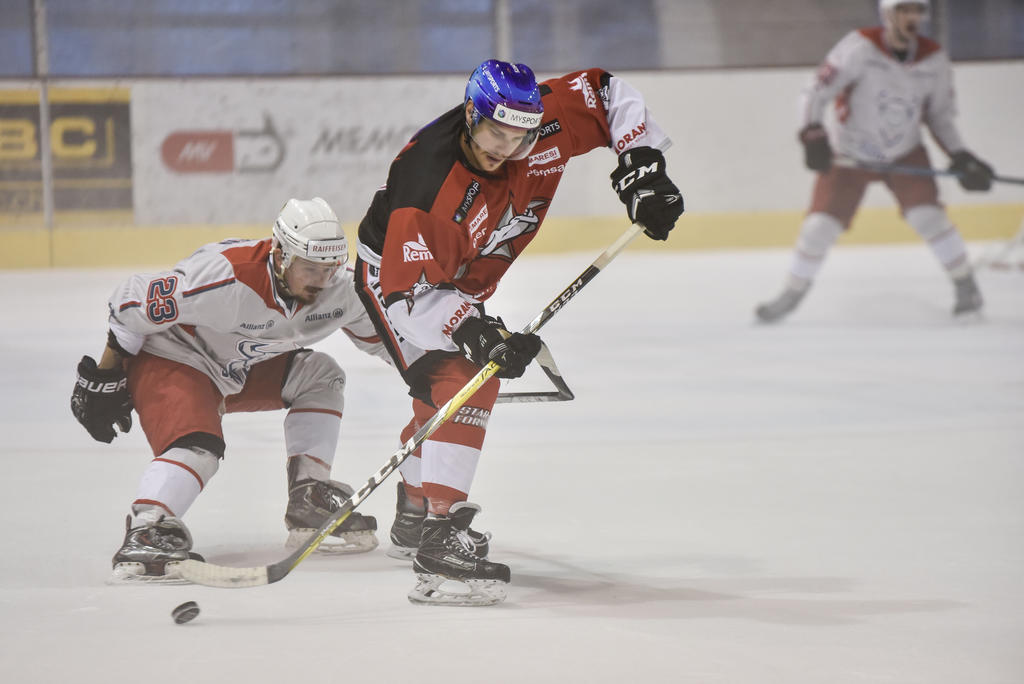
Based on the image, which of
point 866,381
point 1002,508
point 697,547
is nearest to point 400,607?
point 697,547

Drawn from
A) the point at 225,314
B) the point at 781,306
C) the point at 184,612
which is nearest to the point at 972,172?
the point at 781,306

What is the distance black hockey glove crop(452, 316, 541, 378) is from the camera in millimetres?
2320

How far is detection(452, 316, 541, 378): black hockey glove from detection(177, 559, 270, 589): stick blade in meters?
0.55

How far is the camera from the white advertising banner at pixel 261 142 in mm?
8602

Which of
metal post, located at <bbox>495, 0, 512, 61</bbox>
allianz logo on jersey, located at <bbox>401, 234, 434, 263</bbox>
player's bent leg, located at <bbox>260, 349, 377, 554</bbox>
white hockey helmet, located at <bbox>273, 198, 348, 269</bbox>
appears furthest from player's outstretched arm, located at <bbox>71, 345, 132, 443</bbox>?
metal post, located at <bbox>495, 0, 512, 61</bbox>

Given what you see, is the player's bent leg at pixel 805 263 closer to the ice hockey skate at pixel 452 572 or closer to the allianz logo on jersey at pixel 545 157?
the allianz logo on jersey at pixel 545 157

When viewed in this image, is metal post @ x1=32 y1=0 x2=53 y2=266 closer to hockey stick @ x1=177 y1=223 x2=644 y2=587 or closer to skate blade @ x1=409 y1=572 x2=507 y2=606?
hockey stick @ x1=177 y1=223 x2=644 y2=587

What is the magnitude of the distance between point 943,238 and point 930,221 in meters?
0.10

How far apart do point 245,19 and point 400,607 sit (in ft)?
23.9

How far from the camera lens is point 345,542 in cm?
288

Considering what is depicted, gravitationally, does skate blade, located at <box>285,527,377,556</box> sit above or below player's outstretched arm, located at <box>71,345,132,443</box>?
below

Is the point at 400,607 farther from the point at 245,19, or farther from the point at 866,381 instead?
the point at 245,19

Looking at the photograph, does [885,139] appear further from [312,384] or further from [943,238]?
[312,384]

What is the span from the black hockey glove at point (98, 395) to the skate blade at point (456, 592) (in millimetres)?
778
